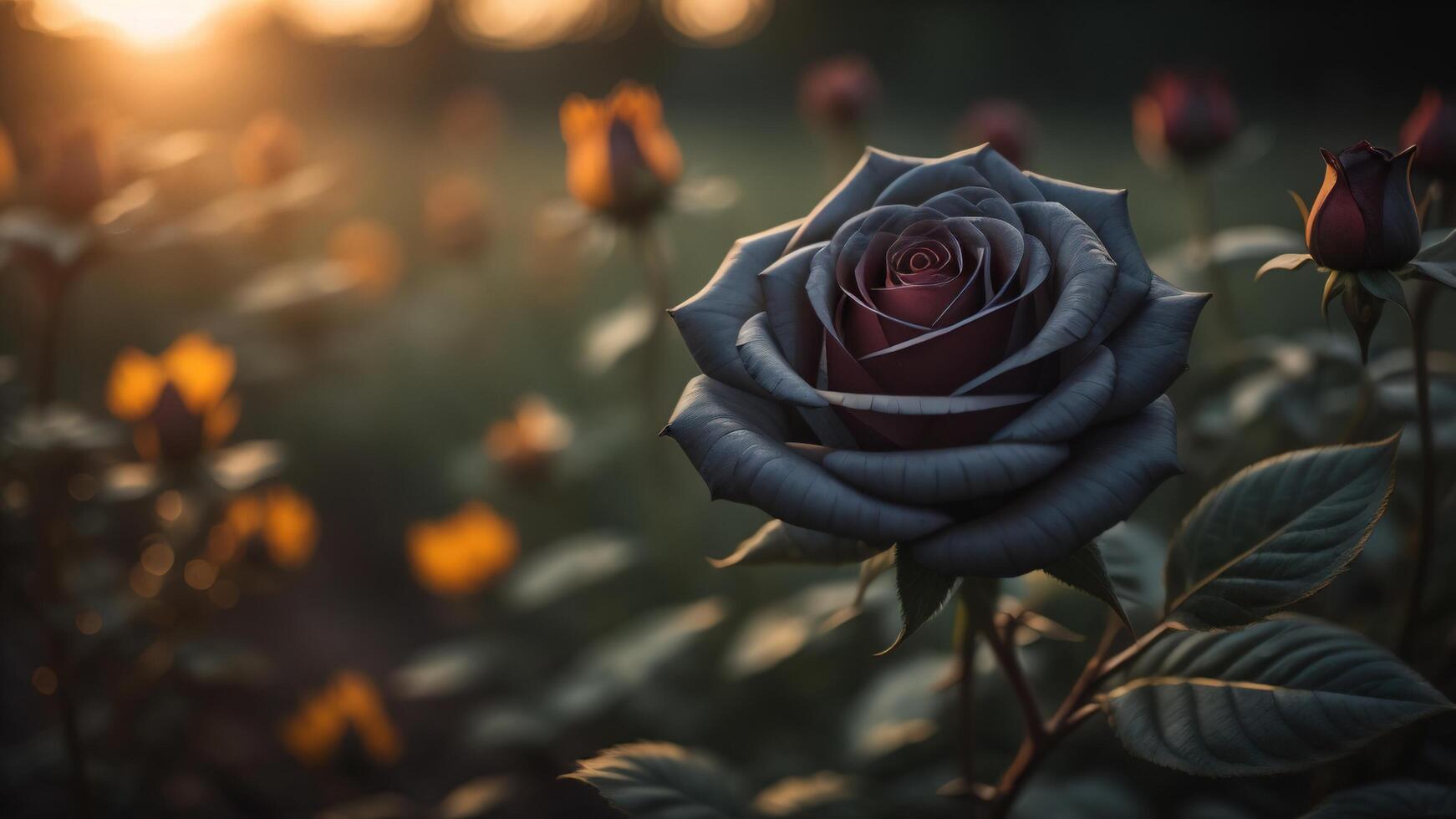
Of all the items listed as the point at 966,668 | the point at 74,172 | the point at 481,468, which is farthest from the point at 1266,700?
the point at 481,468

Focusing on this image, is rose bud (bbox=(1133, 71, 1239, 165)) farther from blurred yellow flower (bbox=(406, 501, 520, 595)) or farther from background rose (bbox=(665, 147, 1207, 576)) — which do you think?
blurred yellow flower (bbox=(406, 501, 520, 595))

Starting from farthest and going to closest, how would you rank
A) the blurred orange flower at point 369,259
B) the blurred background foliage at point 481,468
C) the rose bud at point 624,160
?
the blurred orange flower at point 369,259
the rose bud at point 624,160
the blurred background foliage at point 481,468

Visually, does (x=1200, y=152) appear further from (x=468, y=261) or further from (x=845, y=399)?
(x=468, y=261)

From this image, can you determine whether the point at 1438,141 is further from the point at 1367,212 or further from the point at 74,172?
the point at 74,172

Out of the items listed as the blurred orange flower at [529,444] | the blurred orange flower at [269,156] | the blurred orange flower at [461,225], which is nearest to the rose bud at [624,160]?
the blurred orange flower at [529,444]

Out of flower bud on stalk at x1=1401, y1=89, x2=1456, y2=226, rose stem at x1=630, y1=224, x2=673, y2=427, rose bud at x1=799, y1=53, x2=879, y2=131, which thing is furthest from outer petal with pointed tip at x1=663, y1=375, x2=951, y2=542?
rose bud at x1=799, y1=53, x2=879, y2=131

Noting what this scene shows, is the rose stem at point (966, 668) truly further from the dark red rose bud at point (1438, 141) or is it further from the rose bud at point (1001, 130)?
the rose bud at point (1001, 130)
